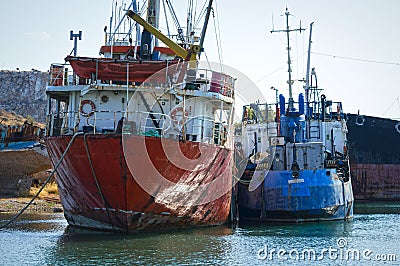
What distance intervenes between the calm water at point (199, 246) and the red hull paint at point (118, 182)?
546 mm

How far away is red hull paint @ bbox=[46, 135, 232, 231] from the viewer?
1698 cm

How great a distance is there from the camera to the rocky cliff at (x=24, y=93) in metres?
73.6

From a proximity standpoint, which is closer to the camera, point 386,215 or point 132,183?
point 132,183

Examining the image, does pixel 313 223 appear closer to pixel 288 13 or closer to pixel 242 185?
pixel 242 185

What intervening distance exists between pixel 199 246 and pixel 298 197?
9112 mm

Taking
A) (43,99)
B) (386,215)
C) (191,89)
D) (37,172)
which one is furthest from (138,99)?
(43,99)

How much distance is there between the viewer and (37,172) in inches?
1284

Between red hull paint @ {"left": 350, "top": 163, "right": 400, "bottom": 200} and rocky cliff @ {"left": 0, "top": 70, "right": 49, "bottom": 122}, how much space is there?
44.3 meters

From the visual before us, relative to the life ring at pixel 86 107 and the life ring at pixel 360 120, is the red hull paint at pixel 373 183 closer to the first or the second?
the life ring at pixel 360 120

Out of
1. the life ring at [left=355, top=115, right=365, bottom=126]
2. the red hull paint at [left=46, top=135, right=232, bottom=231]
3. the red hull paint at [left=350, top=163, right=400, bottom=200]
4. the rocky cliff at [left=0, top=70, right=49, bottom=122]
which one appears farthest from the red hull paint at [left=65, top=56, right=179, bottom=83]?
the rocky cliff at [left=0, top=70, right=49, bottom=122]

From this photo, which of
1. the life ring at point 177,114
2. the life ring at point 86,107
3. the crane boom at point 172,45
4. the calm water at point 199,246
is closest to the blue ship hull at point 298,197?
the calm water at point 199,246

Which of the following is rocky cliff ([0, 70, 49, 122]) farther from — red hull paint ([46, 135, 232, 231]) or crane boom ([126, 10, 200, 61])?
red hull paint ([46, 135, 232, 231])

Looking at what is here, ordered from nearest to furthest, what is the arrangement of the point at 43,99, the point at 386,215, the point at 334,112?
1. the point at 386,215
2. the point at 334,112
3. the point at 43,99

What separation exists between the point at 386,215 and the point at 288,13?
1414 cm
